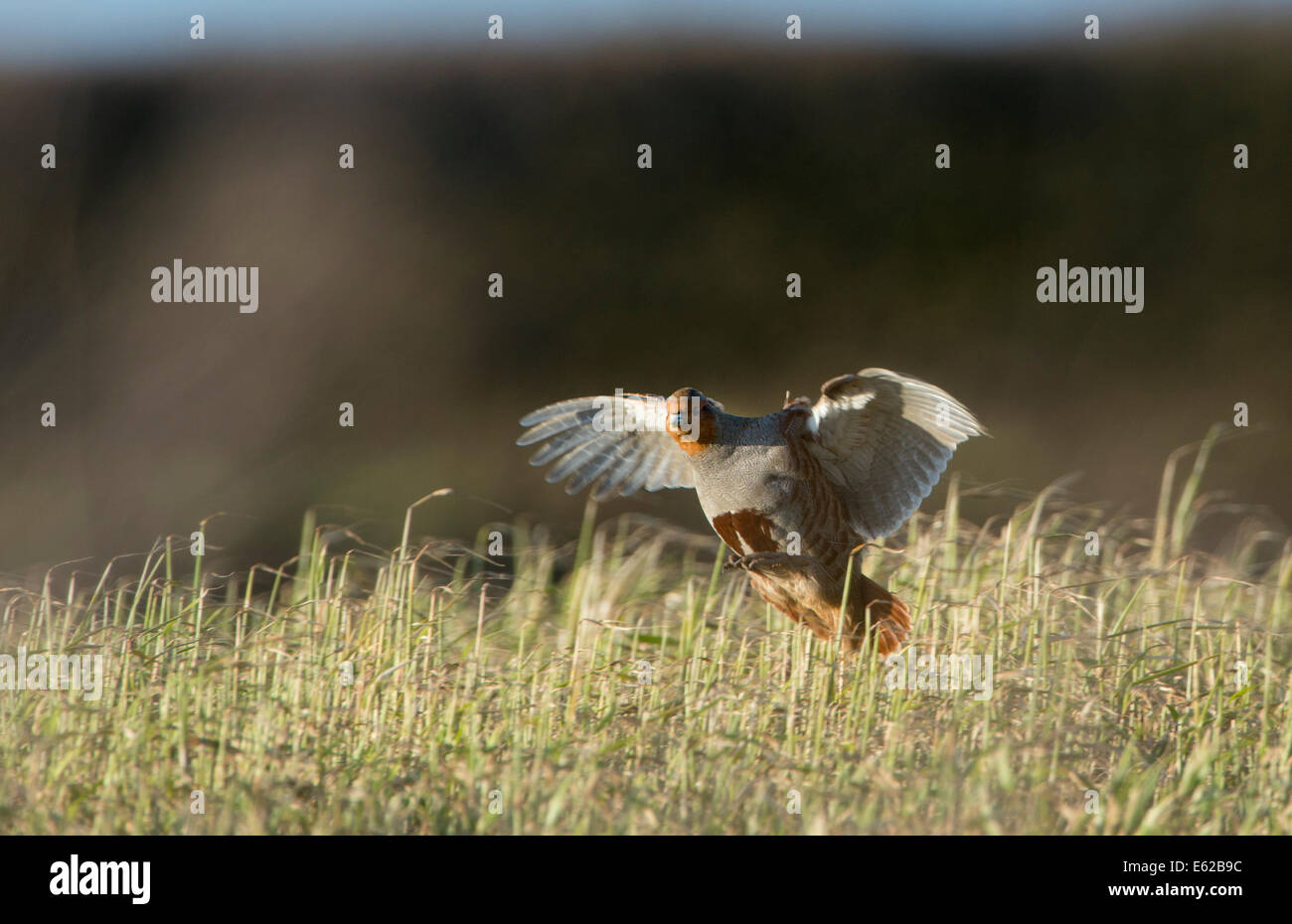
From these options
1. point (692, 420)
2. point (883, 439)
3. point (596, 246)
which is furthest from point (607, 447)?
point (596, 246)

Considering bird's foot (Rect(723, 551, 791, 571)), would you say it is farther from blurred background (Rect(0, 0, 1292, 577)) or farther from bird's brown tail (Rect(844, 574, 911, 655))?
blurred background (Rect(0, 0, 1292, 577))

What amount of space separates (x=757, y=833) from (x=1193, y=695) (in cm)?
136

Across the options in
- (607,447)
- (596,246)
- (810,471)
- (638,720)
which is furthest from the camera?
(596,246)

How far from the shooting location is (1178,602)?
341 cm

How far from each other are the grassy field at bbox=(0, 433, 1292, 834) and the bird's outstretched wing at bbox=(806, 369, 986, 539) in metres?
0.30

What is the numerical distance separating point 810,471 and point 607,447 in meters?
0.69

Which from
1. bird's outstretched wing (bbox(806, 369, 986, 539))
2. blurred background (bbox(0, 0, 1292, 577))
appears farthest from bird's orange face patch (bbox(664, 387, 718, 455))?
blurred background (bbox(0, 0, 1292, 577))

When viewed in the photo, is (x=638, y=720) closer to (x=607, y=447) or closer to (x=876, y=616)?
(x=876, y=616)

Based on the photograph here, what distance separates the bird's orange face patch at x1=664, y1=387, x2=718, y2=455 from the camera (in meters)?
3.18

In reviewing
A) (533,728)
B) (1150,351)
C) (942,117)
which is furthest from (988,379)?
(533,728)

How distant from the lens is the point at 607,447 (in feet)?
12.0

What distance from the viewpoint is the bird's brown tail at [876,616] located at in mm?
3312

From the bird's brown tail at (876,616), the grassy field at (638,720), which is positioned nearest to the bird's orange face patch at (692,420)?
the grassy field at (638,720)

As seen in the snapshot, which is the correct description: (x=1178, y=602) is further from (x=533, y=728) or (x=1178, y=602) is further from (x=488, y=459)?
(x=488, y=459)
